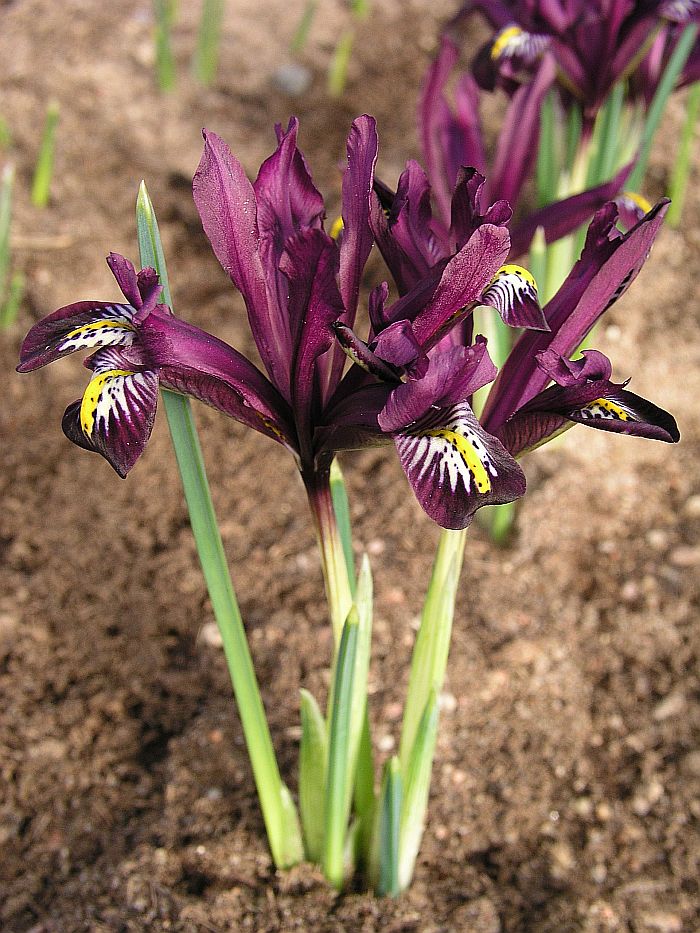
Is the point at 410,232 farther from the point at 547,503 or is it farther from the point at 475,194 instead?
the point at 547,503

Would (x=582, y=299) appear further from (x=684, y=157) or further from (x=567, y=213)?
(x=684, y=157)

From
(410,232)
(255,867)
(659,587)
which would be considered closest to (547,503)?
(659,587)

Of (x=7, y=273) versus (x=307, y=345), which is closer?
(x=307, y=345)

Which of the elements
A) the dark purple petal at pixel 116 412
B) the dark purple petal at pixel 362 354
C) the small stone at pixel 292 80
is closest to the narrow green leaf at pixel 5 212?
the small stone at pixel 292 80

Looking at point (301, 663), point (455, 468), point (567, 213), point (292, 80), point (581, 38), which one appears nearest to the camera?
point (455, 468)

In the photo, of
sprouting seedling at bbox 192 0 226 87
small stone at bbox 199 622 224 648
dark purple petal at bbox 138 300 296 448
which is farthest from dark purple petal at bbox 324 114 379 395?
sprouting seedling at bbox 192 0 226 87

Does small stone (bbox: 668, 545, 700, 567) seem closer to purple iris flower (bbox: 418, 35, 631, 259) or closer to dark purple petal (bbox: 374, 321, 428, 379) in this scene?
purple iris flower (bbox: 418, 35, 631, 259)

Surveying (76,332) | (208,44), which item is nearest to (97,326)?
(76,332)
